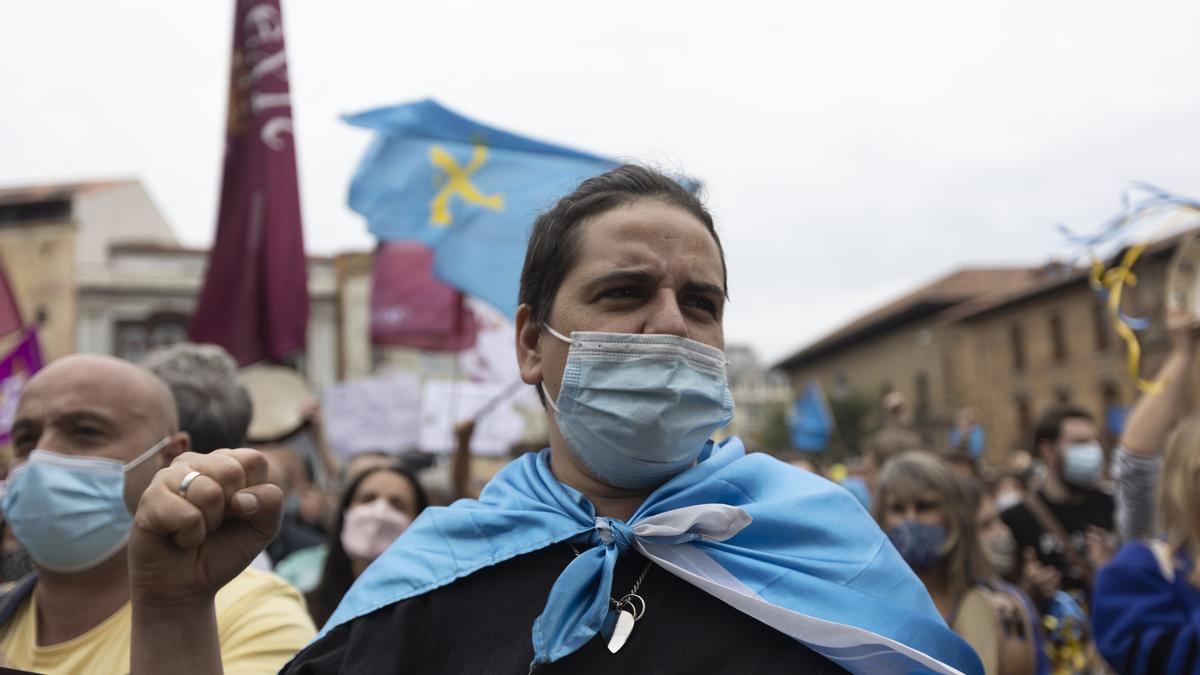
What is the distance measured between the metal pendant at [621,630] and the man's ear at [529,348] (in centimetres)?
52

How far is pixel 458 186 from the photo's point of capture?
20.7ft

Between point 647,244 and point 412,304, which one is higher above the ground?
point 647,244

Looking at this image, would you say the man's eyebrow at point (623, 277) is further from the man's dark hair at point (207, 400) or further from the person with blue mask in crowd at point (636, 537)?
the man's dark hair at point (207, 400)

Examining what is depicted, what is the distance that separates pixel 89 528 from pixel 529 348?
4.01 feet

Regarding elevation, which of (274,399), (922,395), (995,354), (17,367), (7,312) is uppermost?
(7,312)

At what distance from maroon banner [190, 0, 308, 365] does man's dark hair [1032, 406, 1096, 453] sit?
14.1 feet

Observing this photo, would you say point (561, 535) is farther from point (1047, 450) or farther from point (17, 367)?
point (17, 367)

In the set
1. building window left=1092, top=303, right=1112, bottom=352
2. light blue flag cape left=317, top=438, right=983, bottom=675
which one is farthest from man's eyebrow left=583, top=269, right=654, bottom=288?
building window left=1092, top=303, right=1112, bottom=352

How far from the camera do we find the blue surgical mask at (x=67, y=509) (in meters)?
2.41

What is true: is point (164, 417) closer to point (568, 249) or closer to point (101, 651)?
point (101, 651)

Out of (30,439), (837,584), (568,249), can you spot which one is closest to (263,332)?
(30,439)

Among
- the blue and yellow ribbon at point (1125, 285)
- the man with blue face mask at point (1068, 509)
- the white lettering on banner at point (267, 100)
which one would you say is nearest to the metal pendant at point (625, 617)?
the blue and yellow ribbon at point (1125, 285)

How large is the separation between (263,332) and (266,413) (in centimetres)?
107

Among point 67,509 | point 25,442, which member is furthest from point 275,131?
point 67,509
